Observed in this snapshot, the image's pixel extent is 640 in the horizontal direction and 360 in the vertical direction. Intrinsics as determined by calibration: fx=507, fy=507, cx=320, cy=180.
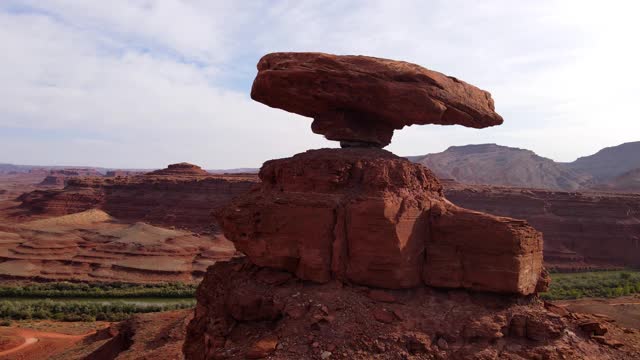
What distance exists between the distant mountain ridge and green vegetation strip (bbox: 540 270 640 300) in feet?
233

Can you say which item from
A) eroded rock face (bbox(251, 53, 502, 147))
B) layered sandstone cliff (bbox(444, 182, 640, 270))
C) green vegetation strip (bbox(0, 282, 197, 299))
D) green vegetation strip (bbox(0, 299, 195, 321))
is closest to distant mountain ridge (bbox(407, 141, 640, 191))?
layered sandstone cliff (bbox(444, 182, 640, 270))

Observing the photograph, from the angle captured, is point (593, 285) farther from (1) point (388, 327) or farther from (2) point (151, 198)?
(2) point (151, 198)

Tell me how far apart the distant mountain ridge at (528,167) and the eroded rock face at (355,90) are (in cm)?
11510

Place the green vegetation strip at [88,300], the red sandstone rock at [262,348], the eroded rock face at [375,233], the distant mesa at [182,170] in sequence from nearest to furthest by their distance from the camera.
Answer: the red sandstone rock at [262,348] < the eroded rock face at [375,233] < the green vegetation strip at [88,300] < the distant mesa at [182,170]

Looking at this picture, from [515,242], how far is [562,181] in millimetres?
150328

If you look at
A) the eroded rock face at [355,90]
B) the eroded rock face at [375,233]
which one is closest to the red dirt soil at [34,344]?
the eroded rock face at [375,233]

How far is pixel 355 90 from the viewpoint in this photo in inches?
617

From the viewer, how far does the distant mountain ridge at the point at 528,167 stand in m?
145

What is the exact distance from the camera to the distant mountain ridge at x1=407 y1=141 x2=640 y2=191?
477 ft

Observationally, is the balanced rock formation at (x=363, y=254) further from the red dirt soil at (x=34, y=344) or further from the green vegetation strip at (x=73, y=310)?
the green vegetation strip at (x=73, y=310)

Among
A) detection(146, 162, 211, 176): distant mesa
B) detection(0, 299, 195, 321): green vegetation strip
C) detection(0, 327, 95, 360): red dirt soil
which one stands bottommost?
detection(0, 299, 195, 321): green vegetation strip

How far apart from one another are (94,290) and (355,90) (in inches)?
1446

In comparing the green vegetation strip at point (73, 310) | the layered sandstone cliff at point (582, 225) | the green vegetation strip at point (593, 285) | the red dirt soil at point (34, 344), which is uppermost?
the layered sandstone cliff at point (582, 225)

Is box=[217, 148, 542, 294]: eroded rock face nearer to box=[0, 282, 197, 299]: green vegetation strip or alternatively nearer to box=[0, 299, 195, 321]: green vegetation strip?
box=[0, 299, 195, 321]: green vegetation strip
